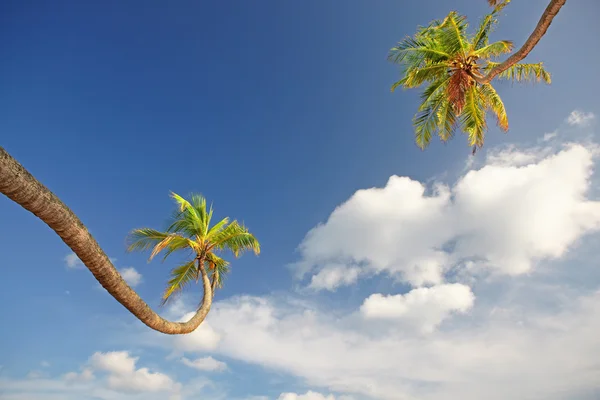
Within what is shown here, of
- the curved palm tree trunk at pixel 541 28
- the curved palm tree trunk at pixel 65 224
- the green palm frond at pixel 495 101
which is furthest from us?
the green palm frond at pixel 495 101

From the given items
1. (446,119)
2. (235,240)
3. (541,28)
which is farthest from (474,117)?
(235,240)

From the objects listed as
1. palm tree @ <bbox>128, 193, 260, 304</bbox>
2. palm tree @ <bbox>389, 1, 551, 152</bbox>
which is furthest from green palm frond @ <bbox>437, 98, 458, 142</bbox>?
palm tree @ <bbox>128, 193, 260, 304</bbox>

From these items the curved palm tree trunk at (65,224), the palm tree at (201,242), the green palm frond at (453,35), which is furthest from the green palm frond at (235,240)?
the green palm frond at (453,35)

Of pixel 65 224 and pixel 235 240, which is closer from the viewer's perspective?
pixel 65 224

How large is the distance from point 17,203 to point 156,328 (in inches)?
228

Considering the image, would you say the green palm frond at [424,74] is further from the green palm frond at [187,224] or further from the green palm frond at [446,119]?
the green palm frond at [187,224]

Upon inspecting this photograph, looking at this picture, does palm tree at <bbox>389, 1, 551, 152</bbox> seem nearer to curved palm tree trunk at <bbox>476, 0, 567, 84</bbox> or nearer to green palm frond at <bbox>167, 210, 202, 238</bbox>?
curved palm tree trunk at <bbox>476, 0, 567, 84</bbox>

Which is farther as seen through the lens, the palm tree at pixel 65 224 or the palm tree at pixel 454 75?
the palm tree at pixel 454 75

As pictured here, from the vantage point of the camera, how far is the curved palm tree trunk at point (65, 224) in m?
4.45

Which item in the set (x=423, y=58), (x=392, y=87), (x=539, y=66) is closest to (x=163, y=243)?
(x=392, y=87)

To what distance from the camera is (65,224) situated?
533 centimetres

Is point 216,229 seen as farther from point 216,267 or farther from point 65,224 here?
point 65,224

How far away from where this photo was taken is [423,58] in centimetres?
1459

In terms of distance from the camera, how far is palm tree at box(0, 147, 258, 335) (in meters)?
4.45
